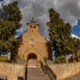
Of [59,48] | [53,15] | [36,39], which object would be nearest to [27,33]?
[36,39]

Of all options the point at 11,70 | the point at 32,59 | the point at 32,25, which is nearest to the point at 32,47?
the point at 32,59

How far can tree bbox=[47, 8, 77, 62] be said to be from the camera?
2530 centimetres

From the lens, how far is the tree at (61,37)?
2530 centimetres

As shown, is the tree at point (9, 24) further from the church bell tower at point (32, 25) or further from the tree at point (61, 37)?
the tree at point (61, 37)

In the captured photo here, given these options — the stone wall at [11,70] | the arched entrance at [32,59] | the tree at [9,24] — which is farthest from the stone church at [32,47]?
the stone wall at [11,70]

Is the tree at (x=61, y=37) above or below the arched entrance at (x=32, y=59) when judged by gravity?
above

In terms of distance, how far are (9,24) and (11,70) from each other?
10.4 metres

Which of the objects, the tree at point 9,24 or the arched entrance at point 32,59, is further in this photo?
the arched entrance at point 32,59

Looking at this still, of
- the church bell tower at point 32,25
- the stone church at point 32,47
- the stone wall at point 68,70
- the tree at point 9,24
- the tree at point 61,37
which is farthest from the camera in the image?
the church bell tower at point 32,25

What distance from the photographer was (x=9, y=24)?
2522cm

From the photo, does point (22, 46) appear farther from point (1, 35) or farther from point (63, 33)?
point (63, 33)

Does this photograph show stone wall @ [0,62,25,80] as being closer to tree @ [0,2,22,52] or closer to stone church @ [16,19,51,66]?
tree @ [0,2,22,52]

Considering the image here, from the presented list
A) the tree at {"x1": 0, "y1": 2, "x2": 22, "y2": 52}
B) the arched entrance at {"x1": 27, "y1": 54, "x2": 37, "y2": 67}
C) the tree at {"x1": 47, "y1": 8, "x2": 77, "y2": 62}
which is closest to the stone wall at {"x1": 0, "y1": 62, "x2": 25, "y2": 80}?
the tree at {"x1": 0, "y1": 2, "x2": 22, "y2": 52}

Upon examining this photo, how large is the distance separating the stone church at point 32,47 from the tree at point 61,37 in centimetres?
462
